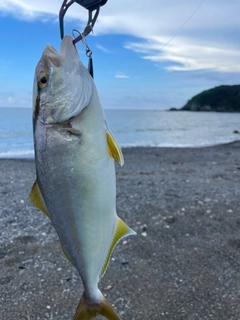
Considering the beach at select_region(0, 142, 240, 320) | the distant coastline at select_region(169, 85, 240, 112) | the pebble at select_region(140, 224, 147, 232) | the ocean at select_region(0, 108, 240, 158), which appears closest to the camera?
the beach at select_region(0, 142, 240, 320)

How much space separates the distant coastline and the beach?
313ft

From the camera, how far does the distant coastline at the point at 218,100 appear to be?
100062mm

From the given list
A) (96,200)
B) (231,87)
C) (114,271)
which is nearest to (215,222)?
(114,271)

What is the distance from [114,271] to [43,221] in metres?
2.19

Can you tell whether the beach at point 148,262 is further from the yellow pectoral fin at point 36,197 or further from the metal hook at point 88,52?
the metal hook at point 88,52

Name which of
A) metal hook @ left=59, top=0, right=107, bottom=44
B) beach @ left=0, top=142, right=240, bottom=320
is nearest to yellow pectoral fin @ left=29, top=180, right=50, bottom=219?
metal hook @ left=59, top=0, right=107, bottom=44

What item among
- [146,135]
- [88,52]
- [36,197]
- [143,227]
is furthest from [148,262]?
[146,135]

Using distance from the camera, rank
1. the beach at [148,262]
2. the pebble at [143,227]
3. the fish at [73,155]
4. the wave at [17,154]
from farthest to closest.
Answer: the wave at [17,154] → the pebble at [143,227] → the beach at [148,262] → the fish at [73,155]

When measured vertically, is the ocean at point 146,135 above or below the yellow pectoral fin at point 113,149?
below

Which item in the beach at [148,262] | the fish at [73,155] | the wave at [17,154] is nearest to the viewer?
the fish at [73,155]

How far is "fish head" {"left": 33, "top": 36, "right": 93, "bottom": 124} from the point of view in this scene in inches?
78.5

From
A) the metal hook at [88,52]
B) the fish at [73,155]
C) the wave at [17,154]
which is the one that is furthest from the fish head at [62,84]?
the wave at [17,154]

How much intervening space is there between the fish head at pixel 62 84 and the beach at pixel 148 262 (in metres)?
3.03

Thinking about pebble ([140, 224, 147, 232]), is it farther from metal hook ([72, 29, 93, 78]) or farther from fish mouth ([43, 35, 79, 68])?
fish mouth ([43, 35, 79, 68])
